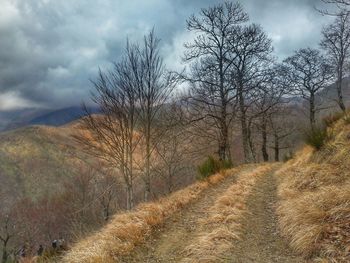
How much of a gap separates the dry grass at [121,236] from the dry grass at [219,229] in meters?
1.01

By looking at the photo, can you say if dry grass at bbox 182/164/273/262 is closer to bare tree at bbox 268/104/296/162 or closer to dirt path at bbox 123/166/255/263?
dirt path at bbox 123/166/255/263

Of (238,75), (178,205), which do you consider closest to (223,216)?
(178,205)

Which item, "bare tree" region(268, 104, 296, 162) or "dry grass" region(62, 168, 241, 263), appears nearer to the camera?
"dry grass" region(62, 168, 241, 263)

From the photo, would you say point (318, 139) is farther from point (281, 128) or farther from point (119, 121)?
point (281, 128)

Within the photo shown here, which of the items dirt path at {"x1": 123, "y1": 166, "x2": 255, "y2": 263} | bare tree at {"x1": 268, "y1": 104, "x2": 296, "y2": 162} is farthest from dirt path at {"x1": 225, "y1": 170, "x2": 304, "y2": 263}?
bare tree at {"x1": 268, "y1": 104, "x2": 296, "y2": 162}

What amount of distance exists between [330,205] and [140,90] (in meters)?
9.27

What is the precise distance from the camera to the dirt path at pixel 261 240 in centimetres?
522

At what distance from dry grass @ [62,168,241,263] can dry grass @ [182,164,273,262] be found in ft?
3.33

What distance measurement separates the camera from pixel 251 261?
5145 millimetres

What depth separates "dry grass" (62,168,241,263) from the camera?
590 centimetres

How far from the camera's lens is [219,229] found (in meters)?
6.35

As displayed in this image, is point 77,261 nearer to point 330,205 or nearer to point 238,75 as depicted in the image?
point 330,205

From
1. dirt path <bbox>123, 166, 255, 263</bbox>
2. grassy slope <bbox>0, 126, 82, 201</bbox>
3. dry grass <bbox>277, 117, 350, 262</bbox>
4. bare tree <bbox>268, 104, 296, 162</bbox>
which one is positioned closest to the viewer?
dry grass <bbox>277, 117, 350, 262</bbox>

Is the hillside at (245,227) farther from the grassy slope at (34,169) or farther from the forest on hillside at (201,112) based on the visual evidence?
the grassy slope at (34,169)
